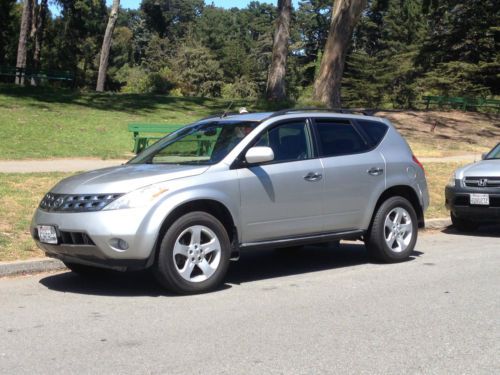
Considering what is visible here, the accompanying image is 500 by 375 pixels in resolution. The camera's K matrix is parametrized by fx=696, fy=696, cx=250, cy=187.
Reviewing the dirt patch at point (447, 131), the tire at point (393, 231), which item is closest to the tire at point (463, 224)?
the tire at point (393, 231)

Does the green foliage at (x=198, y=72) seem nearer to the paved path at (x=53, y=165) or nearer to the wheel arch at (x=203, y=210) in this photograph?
the paved path at (x=53, y=165)

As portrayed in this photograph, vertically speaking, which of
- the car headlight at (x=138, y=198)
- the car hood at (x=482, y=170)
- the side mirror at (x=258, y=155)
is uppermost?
the side mirror at (x=258, y=155)

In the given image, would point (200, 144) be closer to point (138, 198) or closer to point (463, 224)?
point (138, 198)

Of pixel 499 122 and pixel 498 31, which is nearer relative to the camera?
pixel 499 122

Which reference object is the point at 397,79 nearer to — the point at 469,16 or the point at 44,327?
the point at 469,16

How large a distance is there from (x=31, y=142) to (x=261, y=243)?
12.5 meters

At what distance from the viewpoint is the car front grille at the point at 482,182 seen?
1070cm

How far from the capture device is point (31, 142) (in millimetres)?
18188

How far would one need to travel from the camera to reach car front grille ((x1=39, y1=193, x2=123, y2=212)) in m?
6.44

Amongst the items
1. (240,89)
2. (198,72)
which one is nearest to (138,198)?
(240,89)

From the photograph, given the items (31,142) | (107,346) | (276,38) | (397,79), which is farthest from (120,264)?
(397,79)

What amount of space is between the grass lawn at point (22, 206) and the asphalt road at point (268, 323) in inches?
27.6

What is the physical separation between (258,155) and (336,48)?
57.5 feet

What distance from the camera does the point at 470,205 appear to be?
10.8 m
